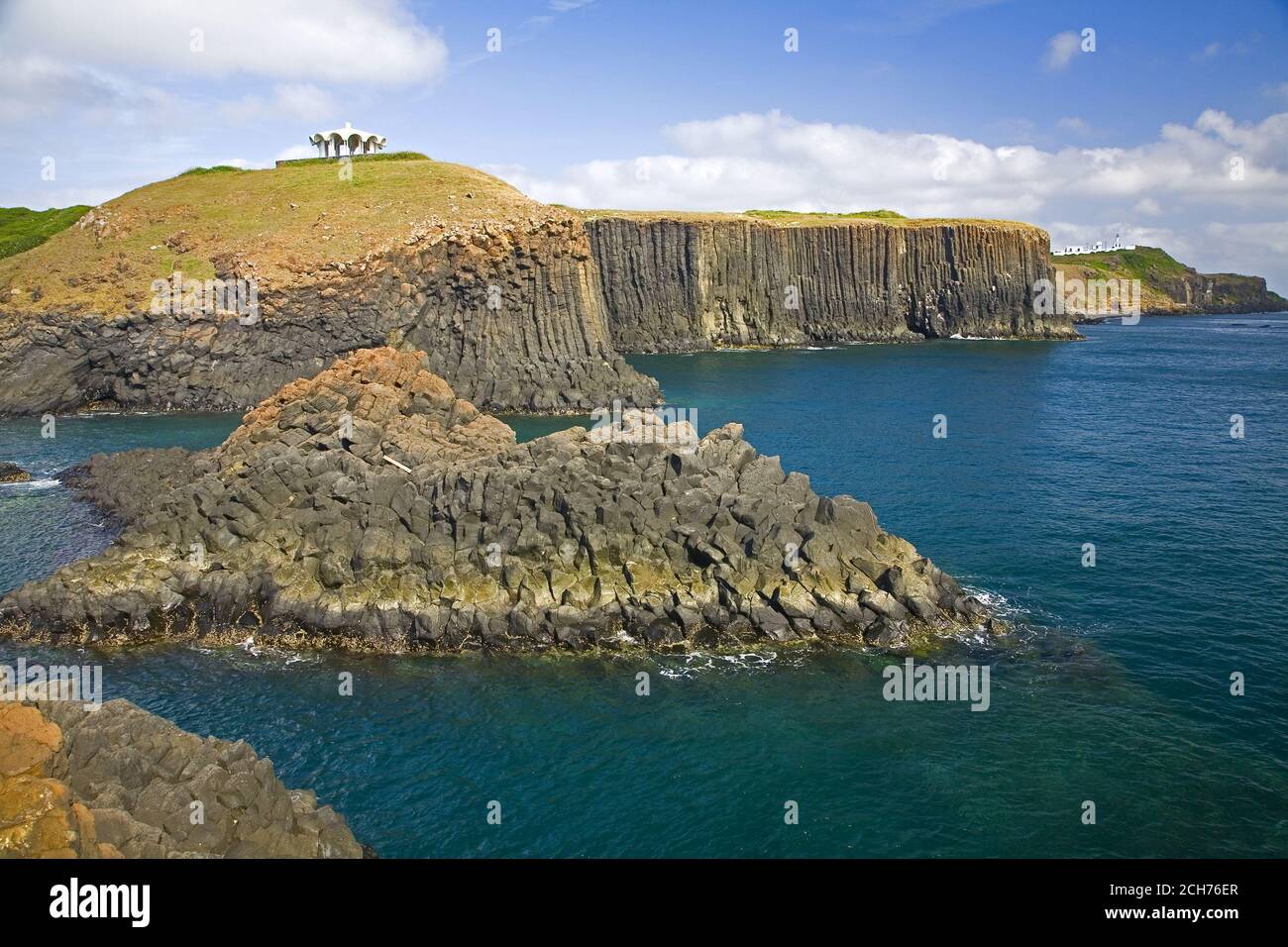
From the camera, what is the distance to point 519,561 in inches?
1262

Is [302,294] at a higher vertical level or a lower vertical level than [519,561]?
higher

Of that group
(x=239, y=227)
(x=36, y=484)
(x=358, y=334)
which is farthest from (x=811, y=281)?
(x=36, y=484)

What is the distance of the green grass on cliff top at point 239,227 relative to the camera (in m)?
75.5

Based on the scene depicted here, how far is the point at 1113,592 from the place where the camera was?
3322 centimetres

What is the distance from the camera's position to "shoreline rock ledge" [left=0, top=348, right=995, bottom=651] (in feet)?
98.8

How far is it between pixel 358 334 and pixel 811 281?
233ft

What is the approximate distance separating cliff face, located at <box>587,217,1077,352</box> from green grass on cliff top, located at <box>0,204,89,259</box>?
55.8 m

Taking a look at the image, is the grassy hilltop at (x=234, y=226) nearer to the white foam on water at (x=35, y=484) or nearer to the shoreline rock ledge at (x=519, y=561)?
the white foam on water at (x=35, y=484)

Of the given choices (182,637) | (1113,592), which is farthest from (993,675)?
(182,637)

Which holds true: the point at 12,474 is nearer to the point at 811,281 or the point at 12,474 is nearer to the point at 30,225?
the point at 30,225

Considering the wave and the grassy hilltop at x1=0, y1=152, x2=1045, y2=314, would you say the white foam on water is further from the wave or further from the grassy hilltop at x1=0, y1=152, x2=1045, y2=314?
the grassy hilltop at x1=0, y1=152, x2=1045, y2=314

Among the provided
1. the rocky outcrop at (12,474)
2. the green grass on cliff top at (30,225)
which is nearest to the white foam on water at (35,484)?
the rocky outcrop at (12,474)

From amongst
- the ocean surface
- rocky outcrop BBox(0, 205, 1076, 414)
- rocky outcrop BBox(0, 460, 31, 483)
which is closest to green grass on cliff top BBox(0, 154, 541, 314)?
rocky outcrop BBox(0, 205, 1076, 414)
